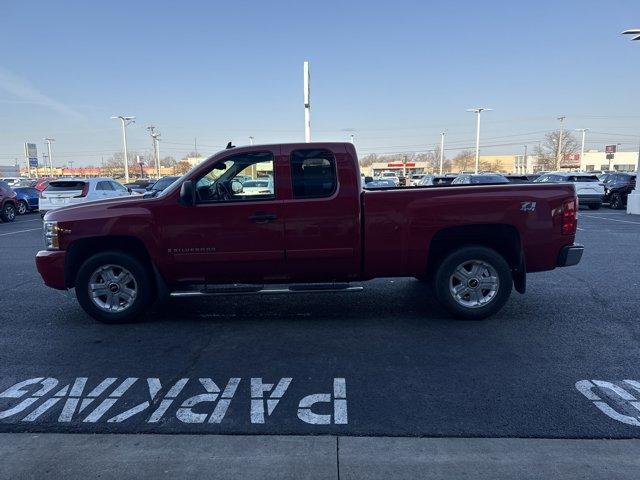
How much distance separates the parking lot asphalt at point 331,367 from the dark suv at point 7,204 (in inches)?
638

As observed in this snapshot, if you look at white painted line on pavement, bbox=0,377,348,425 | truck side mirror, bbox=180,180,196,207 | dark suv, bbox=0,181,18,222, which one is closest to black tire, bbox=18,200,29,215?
dark suv, bbox=0,181,18,222

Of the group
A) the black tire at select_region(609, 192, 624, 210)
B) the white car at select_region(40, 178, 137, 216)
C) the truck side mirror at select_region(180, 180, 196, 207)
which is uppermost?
the truck side mirror at select_region(180, 180, 196, 207)

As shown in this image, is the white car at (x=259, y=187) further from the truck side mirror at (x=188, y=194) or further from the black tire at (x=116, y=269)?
the black tire at (x=116, y=269)

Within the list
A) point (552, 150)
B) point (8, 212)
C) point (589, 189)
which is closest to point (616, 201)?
point (589, 189)

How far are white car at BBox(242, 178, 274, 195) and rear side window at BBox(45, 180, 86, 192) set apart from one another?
47.1ft

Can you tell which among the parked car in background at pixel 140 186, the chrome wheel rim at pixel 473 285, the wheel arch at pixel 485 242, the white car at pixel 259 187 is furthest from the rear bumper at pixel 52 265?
the parked car in background at pixel 140 186

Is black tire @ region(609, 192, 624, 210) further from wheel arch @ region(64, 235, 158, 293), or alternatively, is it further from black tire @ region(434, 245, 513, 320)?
wheel arch @ region(64, 235, 158, 293)

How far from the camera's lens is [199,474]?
2.85m

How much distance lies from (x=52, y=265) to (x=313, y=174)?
10.6 ft

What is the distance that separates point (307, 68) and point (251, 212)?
62.4 feet

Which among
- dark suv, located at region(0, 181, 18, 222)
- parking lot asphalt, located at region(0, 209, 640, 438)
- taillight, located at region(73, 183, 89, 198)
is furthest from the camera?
dark suv, located at region(0, 181, 18, 222)

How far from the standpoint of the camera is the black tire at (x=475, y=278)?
551cm

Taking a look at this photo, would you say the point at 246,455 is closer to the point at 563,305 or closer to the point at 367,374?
the point at 367,374

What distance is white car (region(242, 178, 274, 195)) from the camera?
5.47 meters
